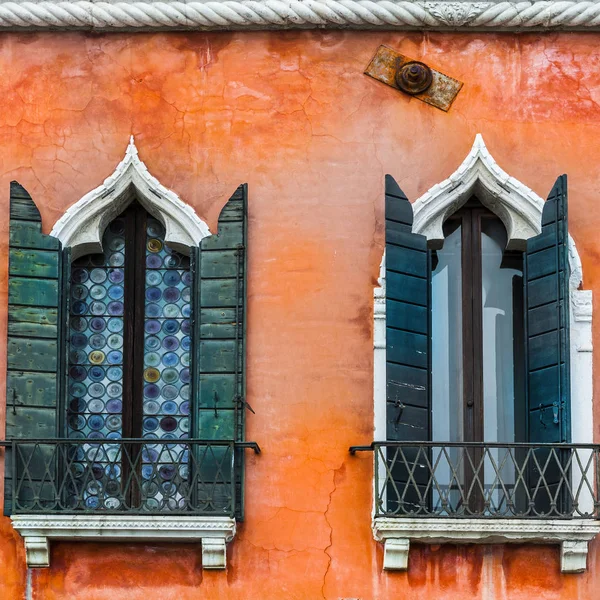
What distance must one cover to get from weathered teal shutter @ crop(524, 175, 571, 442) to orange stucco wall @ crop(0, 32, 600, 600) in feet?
1.23

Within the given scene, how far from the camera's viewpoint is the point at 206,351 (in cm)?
1262

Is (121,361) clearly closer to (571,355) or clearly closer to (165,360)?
(165,360)

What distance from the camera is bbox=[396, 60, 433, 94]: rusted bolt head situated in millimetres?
13062

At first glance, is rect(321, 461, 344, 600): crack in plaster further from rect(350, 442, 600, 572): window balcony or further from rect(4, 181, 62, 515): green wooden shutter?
rect(4, 181, 62, 515): green wooden shutter

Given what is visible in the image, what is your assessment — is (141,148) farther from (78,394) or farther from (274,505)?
(274,505)

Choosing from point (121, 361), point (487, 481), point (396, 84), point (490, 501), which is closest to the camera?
point (490, 501)

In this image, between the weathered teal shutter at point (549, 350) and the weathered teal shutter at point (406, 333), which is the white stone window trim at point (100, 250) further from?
the weathered teal shutter at point (549, 350)

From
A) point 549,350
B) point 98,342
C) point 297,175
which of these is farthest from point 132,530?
point 549,350

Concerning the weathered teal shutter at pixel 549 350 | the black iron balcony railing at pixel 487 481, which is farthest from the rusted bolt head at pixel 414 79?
the black iron balcony railing at pixel 487 481

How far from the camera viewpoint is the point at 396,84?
Result: 1310 cm

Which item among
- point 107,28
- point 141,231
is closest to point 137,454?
point 141,231

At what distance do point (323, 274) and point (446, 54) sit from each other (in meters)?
1.62

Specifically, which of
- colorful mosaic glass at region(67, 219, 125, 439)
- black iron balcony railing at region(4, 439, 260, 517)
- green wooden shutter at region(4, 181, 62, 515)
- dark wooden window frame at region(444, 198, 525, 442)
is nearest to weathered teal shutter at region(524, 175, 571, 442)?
dark wooden window frame at region(444, 198, 525, 442)

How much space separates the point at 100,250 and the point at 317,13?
→ 6.52ft
